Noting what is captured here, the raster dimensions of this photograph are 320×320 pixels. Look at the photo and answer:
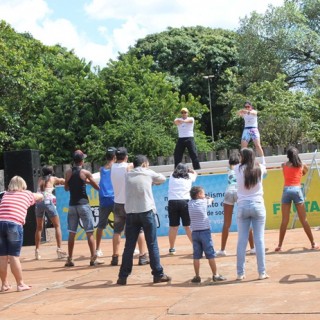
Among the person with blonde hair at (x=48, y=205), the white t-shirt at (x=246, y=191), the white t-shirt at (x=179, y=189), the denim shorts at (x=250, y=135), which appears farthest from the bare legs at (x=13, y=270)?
the denim shorts at (x=250, y=135)

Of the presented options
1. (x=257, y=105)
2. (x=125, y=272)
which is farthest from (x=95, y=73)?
(x=125, y=272)

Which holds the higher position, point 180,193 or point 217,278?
point 180,193

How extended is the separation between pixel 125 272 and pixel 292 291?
7.79 feet

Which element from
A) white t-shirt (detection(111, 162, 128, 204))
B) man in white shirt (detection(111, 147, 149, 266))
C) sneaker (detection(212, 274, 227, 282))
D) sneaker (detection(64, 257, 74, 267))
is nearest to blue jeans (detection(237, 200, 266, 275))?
sneaker (detection(212, 274, 227, 282))

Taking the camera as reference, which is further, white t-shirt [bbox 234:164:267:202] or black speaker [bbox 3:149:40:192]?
black speaker [bbox 3:149:40:192]

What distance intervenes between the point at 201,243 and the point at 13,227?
2.54 meters

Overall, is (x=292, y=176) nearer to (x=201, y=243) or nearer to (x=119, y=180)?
(x=201, y=243)

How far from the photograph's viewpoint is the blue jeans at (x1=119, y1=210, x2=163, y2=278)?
31.4 ft

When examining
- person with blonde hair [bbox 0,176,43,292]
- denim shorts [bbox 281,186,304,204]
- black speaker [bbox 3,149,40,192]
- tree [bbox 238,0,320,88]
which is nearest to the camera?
person with blonde hair [bbox 0,176,43,292]

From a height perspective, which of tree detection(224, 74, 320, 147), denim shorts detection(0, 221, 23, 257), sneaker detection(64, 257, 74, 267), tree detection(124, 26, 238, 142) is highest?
tree detection(124, 26, 238, 142)

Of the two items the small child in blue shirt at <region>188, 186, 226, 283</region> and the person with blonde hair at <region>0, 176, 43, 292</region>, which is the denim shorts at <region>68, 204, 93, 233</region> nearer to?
the person with blonde hair at <region>0, 176, 43, 292</region>

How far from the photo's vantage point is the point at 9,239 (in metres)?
9.70

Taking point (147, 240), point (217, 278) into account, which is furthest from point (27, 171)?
point (217, 278)

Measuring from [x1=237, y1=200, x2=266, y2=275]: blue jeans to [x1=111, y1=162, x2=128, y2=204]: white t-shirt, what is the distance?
2.27 m
